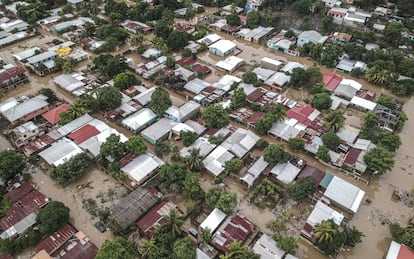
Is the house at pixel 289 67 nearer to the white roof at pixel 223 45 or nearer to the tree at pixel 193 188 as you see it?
the white roof at pixel 223 45

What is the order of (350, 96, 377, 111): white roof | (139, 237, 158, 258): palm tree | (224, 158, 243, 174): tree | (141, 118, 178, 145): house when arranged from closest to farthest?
(139, 237, 158, 258): palm tree < (224, 158, 243, 174): tree < (141, 118, 178, 145): house < (350, 96, 377, 111): white roof

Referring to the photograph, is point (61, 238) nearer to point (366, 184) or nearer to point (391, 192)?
point (366, 184)

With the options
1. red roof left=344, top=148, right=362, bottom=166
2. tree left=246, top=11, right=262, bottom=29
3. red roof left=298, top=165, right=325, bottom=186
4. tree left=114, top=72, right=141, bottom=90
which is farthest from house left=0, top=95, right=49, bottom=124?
tree left=246, top=11, right=262, bottom=29

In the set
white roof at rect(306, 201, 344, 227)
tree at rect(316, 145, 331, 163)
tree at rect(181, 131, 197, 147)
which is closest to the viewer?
white roof at rect(306, 201, 344, 227)

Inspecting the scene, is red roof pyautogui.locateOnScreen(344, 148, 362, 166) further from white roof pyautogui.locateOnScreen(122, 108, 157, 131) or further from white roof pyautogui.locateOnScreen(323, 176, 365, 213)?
white roof pyautogui.locateOnScreen(122, 108, 157, 131)

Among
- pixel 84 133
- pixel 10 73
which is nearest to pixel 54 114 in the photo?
pixel 84 133

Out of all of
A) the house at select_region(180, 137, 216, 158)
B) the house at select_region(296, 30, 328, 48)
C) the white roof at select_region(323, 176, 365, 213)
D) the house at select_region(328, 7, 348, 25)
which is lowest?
the white roof at select_region(323, 176, 365, 213)

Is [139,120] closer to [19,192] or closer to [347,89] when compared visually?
[19,192]
